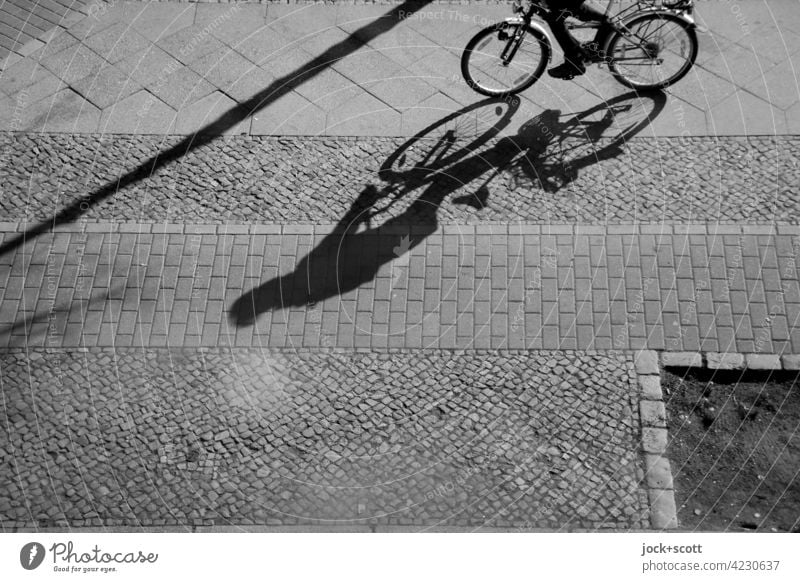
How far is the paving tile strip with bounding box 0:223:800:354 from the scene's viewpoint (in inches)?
267

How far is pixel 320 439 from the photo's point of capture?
6191 mm

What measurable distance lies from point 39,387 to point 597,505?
440cm

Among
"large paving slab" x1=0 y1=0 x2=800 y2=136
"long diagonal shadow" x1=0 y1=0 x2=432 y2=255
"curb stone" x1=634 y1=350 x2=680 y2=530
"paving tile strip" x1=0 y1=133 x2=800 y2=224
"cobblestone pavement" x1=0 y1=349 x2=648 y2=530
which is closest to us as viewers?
"curb stone" x1=634 y1=350 x2=680 y2=530

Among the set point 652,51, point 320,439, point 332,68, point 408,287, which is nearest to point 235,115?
point 332,68

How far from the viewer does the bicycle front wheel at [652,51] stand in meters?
8.27

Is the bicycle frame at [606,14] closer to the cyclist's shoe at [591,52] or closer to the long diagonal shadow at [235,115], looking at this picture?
the cyclist's shoe at [591,52]

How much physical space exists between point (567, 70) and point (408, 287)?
122 inches

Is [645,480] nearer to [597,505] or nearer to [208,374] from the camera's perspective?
[597,505]

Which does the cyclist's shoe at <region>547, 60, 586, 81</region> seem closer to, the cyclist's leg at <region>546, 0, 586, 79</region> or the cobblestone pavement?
the cyclist's leg at <region>546, 0, 586, 79</region>

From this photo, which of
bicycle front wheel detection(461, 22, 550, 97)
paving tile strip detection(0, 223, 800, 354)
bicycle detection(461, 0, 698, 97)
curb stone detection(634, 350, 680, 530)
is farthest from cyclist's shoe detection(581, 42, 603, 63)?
curb stone detection(634, 350, 680, 530)

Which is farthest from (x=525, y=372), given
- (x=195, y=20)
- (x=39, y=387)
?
(x=195, y=20)

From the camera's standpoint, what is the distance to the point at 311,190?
7.91 metres

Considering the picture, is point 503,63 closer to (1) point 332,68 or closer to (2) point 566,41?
(2) point 566,41

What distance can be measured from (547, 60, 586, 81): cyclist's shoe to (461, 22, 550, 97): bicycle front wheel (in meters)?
0.13
